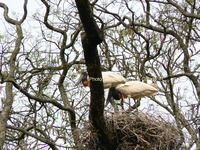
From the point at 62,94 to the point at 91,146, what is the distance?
2527mm

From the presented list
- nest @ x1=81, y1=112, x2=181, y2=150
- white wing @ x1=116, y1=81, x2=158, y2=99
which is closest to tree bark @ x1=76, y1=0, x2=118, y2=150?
nest @ x1=81, y1=112, x2=181, y2=150

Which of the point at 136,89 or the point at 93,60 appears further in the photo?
the point at 136,89

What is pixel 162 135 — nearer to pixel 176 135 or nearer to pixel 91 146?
pixel 176 135

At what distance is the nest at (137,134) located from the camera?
4.96 meters

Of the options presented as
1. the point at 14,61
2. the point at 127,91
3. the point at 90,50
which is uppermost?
the point at 14,61

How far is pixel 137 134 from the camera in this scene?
5.02 meters

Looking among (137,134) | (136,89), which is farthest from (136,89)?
(137,134)

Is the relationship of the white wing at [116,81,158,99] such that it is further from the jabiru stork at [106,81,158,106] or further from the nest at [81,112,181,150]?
the nest at [81,112,181,150]

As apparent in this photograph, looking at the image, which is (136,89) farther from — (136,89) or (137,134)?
(137,134)

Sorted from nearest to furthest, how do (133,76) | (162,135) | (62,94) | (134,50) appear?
(162,135)
(62,94)
(133,76)
(134,50)

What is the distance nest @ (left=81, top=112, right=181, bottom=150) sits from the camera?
4961 mm

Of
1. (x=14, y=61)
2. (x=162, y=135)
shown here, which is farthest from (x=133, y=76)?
(x=162, y=135)

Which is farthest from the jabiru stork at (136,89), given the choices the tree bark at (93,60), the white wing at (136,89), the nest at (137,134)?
the tree bark at (93,60)

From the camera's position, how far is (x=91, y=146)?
5105mm
